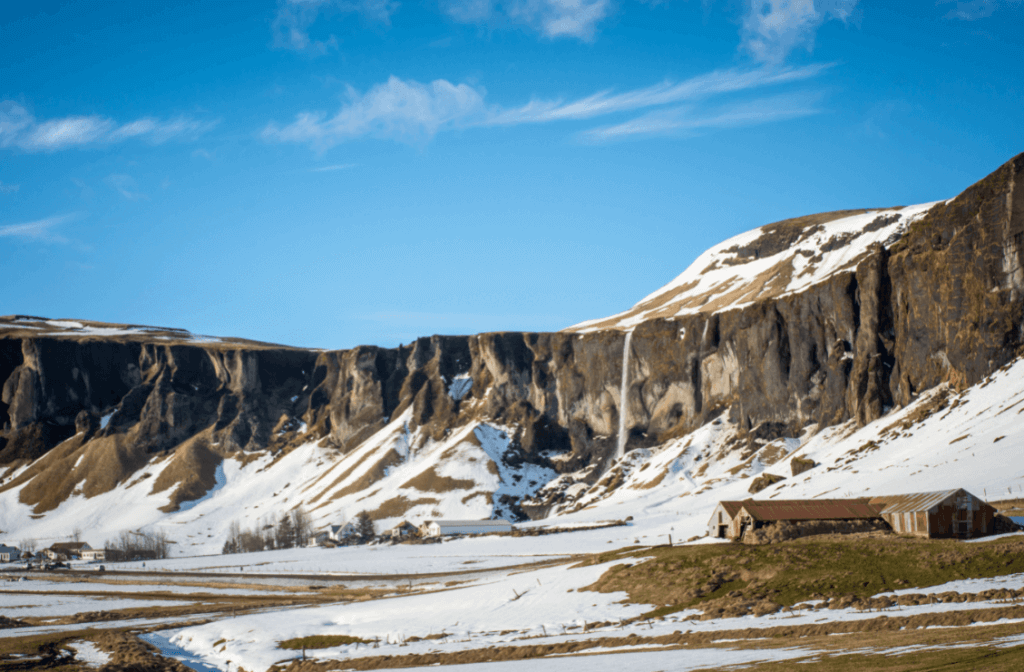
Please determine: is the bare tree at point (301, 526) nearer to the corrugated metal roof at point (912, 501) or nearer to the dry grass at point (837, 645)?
the corrugated metal roof at point (912, 501)

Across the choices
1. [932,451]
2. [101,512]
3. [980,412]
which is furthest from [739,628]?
[101,512]

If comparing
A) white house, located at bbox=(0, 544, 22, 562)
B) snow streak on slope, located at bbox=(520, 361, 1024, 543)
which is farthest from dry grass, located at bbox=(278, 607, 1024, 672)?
white house, located at bbox=(0, 544, 22, 562)

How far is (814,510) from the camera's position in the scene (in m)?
55.2

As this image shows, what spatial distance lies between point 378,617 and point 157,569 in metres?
74.4

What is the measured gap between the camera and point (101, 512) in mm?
184250

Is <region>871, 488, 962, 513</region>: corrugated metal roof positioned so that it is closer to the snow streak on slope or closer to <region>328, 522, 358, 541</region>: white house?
the snow streak on slope

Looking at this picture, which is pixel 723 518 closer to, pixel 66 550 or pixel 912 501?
pixel 912 501

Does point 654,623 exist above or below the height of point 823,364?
below

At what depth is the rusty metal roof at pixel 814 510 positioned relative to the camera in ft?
179

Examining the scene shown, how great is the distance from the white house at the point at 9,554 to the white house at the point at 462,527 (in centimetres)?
7043

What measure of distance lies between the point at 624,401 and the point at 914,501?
400ft

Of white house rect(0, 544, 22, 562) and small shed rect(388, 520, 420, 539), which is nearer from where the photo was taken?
small shed rect(388, 520, 420, 539)

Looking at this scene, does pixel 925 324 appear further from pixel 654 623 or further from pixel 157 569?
pixel 157 569

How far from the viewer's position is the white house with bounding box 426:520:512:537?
12988 cm
